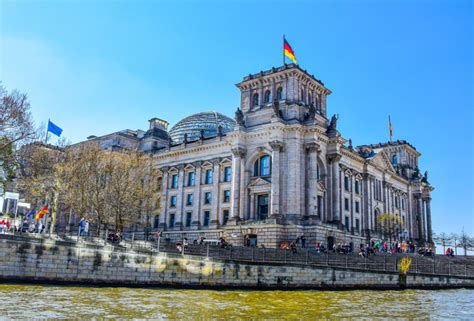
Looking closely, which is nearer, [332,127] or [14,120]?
[14,120]

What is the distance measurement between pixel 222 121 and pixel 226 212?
29862 mm

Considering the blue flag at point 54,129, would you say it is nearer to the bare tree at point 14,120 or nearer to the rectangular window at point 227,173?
the bare tree at point 14,120

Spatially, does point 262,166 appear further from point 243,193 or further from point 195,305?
point 195,305

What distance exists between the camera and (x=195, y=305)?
72.1 feet

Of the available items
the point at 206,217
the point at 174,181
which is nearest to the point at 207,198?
the point at 206,217

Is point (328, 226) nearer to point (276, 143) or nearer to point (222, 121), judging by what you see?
point (276, 143)

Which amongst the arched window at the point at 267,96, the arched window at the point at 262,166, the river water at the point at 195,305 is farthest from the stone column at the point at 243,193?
the river water at the point at 195,305

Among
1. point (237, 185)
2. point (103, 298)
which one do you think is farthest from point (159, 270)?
point (237, 185)

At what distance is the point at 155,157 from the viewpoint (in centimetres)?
7394

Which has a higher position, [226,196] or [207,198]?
[226,196]

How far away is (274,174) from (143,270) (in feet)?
91.6

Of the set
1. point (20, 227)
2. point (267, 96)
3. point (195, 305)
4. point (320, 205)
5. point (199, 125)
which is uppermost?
point (199, 125)

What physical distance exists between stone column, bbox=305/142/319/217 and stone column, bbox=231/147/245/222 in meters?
9.03

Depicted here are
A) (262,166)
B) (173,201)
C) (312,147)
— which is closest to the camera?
(312,147)
